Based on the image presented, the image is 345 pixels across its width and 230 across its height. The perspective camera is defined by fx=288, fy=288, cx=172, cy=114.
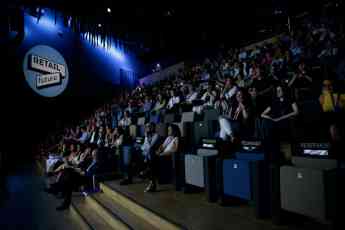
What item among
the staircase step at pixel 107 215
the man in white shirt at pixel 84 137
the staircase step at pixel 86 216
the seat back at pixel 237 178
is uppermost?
the man in white shirt at pixel 84 137

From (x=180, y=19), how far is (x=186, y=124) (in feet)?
31.0

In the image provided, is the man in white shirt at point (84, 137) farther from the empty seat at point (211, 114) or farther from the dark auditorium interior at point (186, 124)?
the empty seat at point (211, 114)

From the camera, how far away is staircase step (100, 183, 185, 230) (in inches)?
111

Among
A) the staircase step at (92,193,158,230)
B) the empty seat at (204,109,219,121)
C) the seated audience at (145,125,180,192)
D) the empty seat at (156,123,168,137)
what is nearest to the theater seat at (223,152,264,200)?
the staircase step at (92,193,158,230)

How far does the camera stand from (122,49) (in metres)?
15.9

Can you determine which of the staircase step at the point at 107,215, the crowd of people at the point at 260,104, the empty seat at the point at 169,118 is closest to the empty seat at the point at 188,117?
the crowd of people at the point at 260,104

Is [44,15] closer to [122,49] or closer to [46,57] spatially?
[46,57]

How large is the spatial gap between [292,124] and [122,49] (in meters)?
13.7

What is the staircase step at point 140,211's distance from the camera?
9.25 ft

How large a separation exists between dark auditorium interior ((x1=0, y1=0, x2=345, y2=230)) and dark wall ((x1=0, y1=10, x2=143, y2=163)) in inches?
2.0

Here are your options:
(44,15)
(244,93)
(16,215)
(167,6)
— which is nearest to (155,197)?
(244,93)

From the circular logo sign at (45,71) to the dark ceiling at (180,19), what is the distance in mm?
1955

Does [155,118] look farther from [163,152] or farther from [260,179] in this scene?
[260,179]

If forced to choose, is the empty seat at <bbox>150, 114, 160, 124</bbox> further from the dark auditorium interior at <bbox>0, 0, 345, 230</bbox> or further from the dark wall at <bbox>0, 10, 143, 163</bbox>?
the dark wall at <bbox>0, 10, 143, 163</bbox>
